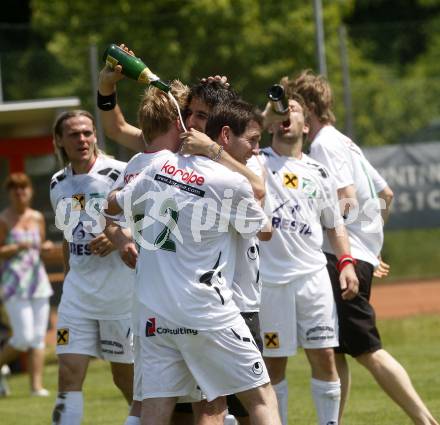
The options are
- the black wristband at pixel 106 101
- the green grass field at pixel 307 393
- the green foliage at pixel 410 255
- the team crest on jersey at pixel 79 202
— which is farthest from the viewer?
the green foliage at pixel 410 255

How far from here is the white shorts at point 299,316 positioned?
6.93m

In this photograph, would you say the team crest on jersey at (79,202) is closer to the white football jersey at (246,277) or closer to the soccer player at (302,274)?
the soccer player at (302,274)

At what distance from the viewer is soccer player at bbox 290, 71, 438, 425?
283 inches

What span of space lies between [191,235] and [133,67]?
3.59 feet

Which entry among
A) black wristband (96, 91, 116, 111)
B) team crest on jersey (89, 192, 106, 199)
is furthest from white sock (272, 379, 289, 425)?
black wristband (96, 91, 116, 111)

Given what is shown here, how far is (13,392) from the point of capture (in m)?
11.3

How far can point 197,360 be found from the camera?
5.35m

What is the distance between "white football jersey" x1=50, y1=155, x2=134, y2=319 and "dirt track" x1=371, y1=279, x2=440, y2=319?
8.63m

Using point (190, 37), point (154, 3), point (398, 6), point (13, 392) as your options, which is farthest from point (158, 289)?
point (398, 6)

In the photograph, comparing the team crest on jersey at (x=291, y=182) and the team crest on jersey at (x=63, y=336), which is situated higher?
the team crest on jersey at (x=291, y=182)

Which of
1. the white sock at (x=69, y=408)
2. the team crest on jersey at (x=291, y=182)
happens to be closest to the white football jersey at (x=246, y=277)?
the team crest on jersey at (x=291, y=182)

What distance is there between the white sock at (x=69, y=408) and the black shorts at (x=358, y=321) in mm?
1695

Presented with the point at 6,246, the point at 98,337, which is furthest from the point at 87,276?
the point at 6,246

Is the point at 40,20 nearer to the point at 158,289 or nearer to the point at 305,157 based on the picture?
the point at 305,157
